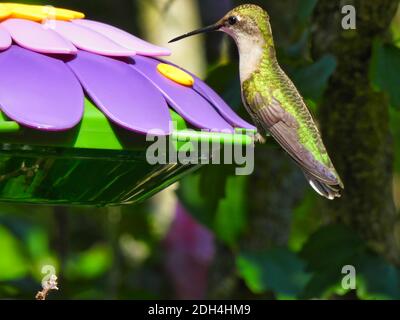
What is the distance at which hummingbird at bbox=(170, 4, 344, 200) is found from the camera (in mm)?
2344

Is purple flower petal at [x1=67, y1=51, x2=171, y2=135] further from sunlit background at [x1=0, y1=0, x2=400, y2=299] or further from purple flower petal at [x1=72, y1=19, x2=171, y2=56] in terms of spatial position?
sunlit background at [x1=0, y1=0, x2=400, y2=299]

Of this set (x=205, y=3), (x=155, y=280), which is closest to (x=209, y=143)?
(x=205, y=3)

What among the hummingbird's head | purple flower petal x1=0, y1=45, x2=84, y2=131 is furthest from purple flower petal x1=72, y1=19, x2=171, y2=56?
the hummingbird's head

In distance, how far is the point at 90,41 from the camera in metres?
1.96

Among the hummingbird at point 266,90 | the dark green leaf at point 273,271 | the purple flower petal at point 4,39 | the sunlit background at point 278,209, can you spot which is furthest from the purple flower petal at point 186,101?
the dark green leaf at point 273,271

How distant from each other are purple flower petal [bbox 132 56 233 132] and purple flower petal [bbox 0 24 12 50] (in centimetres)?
27

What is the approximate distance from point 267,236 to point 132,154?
1833 millimetres

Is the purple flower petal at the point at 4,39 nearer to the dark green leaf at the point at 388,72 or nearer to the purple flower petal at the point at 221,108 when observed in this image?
the purple flower petal at the point at 221,108

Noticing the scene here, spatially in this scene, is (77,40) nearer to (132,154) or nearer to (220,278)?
(132,154)

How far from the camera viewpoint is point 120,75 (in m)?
1.88

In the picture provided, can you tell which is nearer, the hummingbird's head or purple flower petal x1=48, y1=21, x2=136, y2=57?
purple flower petal x1=48, y1=21, x2=136, y2=57

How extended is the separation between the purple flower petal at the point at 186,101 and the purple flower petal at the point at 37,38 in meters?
0.16

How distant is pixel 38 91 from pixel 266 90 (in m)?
0.86

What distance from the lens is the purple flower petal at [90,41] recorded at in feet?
6.34
